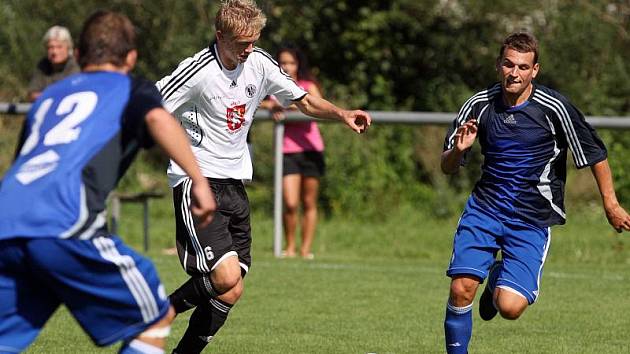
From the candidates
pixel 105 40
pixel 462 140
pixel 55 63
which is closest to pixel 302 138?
pixel 55 63

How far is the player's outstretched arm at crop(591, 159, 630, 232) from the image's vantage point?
6.69m

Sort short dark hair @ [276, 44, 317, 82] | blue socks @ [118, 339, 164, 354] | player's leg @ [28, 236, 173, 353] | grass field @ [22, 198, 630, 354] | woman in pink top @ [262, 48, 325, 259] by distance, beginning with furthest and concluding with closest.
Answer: woman in pink top @ [262, 48, 325, 259]
short dark hair @ [276, 44, 317, 82]
grass field @ [22, 198, 630, 354]
blue socks @ [118, 339, 164, 354]
player's leg @ [28, 236, 173, 353]

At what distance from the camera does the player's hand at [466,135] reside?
627 cm

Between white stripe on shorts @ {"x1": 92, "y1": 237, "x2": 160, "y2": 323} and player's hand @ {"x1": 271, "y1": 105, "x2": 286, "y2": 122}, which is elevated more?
white stripe on shorts @ {"x1": 92, "y1": 237, "x2": 160, "y2": 323}

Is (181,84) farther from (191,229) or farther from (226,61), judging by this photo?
(191,229)

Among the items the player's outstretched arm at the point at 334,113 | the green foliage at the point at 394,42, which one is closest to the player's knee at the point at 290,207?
the green foliage at the point at 394,42

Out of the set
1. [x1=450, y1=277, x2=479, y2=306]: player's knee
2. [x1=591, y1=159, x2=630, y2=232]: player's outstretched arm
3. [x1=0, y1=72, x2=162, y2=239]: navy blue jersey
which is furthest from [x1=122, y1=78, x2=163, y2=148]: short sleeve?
[x1=591, y1=159, x2=630, y2=232]: player's outstretched arm

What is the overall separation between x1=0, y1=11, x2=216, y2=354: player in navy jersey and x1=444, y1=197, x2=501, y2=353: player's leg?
2.28 metres

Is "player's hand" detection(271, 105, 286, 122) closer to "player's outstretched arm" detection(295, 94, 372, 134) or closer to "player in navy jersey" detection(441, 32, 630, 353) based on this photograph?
→ "player's outstretched arm" detection(295, 94, 372, 134)

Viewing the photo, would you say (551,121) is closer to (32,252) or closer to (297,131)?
(32,252)

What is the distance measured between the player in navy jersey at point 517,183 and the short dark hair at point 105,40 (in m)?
2.35

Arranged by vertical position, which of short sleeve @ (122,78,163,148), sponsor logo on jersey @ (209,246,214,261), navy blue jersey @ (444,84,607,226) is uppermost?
short sleeve @ (122,78,163,148)

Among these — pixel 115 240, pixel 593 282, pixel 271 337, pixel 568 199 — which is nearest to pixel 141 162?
pixel 568 199

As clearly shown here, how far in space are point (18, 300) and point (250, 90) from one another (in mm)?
2591
